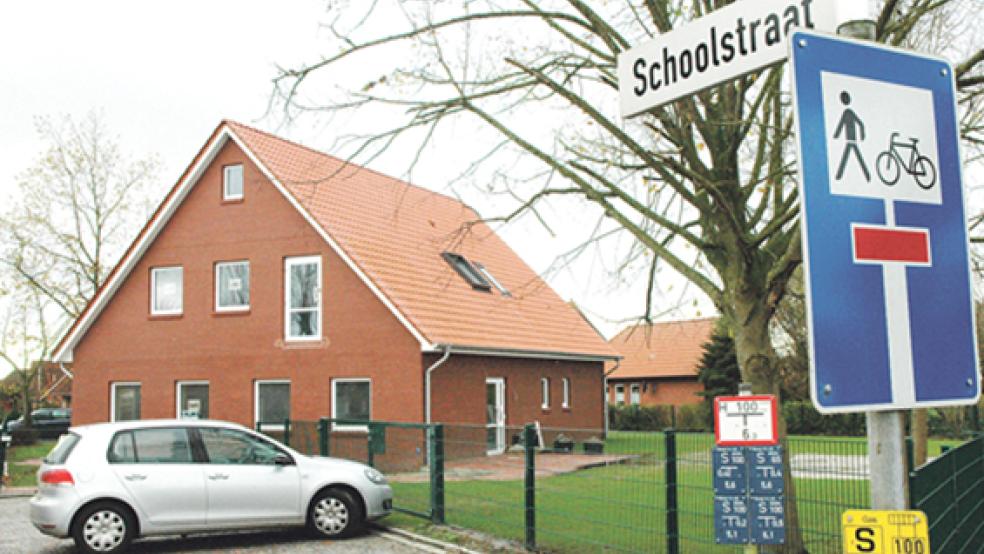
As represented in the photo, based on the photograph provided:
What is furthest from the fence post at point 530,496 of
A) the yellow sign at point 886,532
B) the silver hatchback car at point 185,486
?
the yellow sign at point 886,532

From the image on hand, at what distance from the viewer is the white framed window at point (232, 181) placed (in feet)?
87.5

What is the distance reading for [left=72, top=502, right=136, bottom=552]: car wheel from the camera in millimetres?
11633

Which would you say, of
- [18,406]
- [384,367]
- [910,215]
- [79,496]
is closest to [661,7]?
[910,215]

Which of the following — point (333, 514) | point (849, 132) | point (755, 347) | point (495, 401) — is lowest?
point (333, 514)

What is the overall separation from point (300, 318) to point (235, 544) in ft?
42.0

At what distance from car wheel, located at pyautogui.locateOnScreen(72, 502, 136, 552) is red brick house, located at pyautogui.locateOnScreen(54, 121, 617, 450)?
11166 millimetres

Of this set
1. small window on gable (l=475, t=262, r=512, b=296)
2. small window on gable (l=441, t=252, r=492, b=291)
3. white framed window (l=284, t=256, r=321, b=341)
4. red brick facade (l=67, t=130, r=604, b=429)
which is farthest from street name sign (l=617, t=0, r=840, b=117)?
small window on gable (l=475, t=262, r=512, b=296)

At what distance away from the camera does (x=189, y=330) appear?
26969 mm

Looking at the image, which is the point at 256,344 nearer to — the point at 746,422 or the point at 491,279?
the point at 491,279

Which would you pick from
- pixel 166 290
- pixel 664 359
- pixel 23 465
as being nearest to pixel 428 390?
pixel 166 290

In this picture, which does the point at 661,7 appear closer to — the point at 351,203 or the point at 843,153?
the point at 843,153

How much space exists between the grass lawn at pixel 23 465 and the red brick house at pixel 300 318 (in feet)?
6.93

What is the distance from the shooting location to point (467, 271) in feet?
92.7

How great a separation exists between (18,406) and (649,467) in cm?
5219
